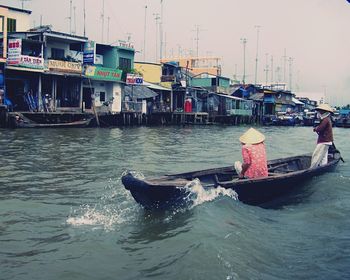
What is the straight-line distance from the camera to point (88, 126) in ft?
89.9

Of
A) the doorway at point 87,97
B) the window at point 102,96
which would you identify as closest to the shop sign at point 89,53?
the doorway at point 87,97

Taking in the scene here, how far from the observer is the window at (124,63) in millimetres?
32406

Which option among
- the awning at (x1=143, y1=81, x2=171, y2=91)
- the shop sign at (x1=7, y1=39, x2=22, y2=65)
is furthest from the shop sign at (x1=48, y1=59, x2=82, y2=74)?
the awning at (x1=143, y1=81, x2=171, y2=91)

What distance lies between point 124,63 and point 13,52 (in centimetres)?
1089

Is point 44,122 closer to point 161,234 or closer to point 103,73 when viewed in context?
point 103,73

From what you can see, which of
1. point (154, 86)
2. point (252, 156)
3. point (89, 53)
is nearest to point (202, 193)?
point (252, 156)

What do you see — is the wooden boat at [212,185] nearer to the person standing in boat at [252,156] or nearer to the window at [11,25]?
the person standing in boat at [252,156]

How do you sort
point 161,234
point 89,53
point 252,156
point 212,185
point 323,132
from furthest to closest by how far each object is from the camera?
point 89,53
point 323,132
point 252,156
point 212,185
point 161,234

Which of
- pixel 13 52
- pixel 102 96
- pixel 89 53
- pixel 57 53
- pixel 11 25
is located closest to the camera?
pixel 13 52

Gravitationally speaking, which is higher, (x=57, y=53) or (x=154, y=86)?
(x=57, y=53)

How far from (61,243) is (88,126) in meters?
22.8

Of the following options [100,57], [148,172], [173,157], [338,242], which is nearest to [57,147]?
[173,157]

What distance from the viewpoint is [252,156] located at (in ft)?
23.3

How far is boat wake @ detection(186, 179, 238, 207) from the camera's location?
6309 millimetres
